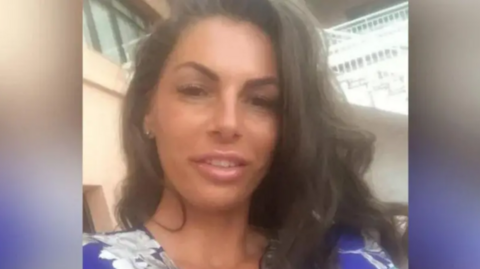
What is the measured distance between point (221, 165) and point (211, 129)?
57mm

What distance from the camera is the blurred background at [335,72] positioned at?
2.85ft

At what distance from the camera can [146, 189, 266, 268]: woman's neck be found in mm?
883

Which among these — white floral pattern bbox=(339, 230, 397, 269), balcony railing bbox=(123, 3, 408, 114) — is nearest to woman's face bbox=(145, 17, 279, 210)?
balcony railing bbox=(123, 3, 408, 114)

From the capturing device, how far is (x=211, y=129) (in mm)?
866

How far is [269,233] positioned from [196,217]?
0.12 m

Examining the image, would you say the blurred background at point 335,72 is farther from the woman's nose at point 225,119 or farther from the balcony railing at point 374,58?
the woman's nose at point 225,119

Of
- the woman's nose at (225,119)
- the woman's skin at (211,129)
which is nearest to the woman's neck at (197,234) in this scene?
the woman's skin at (211,129)

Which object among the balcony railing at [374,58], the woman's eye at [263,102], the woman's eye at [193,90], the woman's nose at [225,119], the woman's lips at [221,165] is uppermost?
the balcony railing at [374,58]

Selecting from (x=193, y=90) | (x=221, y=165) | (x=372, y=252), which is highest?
(x=193, y=90)

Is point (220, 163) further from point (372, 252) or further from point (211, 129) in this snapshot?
point (372, 252)

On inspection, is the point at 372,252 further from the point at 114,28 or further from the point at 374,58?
the point at 114,28

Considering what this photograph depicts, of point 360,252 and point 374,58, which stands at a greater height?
point 374,58

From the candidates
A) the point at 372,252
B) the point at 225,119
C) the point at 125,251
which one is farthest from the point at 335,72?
the point at 125,251

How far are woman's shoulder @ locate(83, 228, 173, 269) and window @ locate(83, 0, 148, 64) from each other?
26 centimetres
